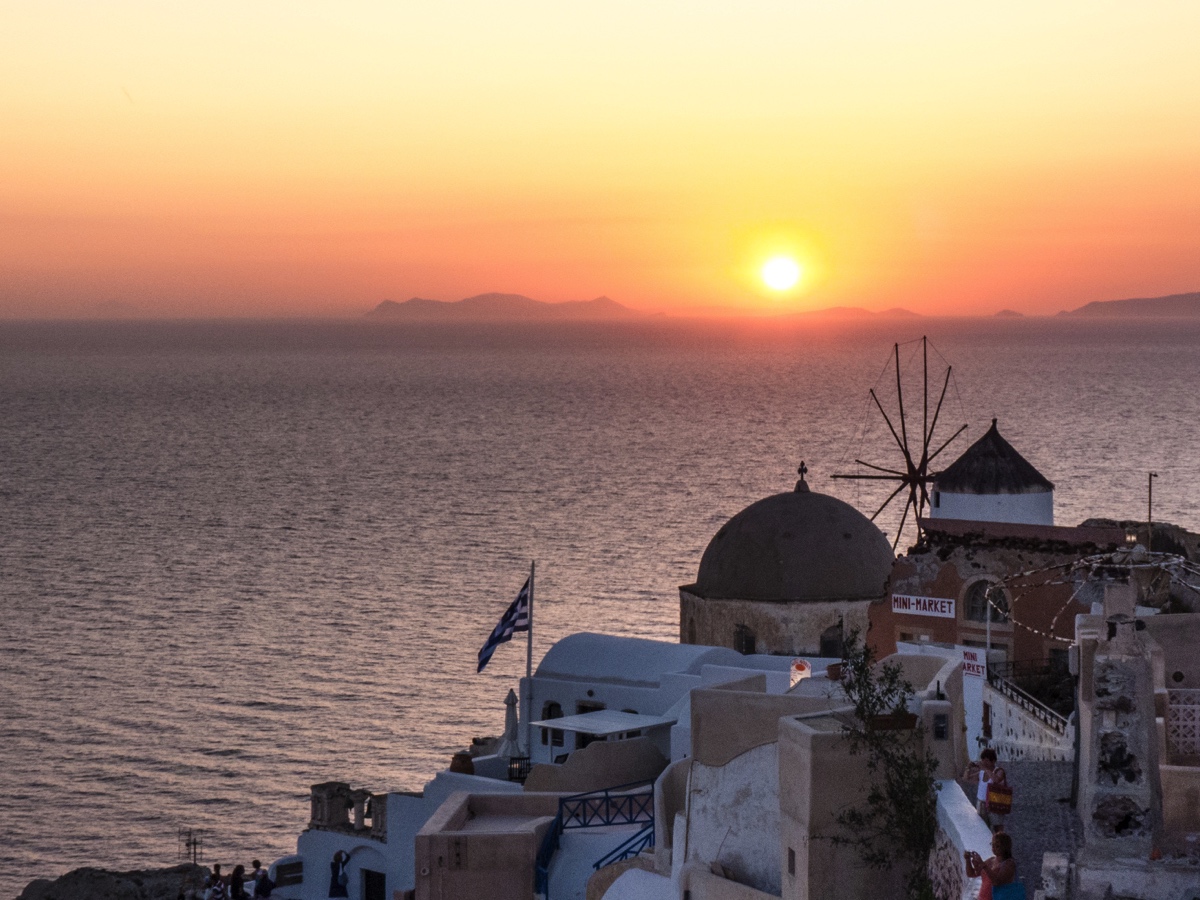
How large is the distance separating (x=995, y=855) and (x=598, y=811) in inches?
568

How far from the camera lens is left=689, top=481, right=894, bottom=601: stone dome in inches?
1533

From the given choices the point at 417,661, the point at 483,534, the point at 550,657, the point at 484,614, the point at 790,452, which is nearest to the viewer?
the point at 550,657

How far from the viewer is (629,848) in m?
25.4

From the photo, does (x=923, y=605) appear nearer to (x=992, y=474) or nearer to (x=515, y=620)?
(x=515, y=620)

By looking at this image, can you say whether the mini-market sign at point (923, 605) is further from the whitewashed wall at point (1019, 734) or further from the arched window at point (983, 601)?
the whitewashed wall at point (1019, 734)

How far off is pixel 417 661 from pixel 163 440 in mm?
104511

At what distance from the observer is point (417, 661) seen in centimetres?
6366

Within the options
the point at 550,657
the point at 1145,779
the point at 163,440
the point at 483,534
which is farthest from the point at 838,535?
the point at 163,440

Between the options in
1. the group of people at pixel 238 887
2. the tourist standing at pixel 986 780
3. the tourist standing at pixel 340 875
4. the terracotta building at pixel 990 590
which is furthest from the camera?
the terracotta building at pixel 990 590

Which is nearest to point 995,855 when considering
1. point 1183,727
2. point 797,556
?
point 1183,727

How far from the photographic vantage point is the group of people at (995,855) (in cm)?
1331

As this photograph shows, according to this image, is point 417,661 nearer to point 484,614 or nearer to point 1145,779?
point 484,614

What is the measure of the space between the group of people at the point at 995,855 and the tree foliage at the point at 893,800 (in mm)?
532

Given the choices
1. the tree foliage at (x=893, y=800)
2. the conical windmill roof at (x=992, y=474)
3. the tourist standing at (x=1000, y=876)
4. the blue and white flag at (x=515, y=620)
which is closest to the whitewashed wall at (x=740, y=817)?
the tree foliage at (x=893, y=800)
